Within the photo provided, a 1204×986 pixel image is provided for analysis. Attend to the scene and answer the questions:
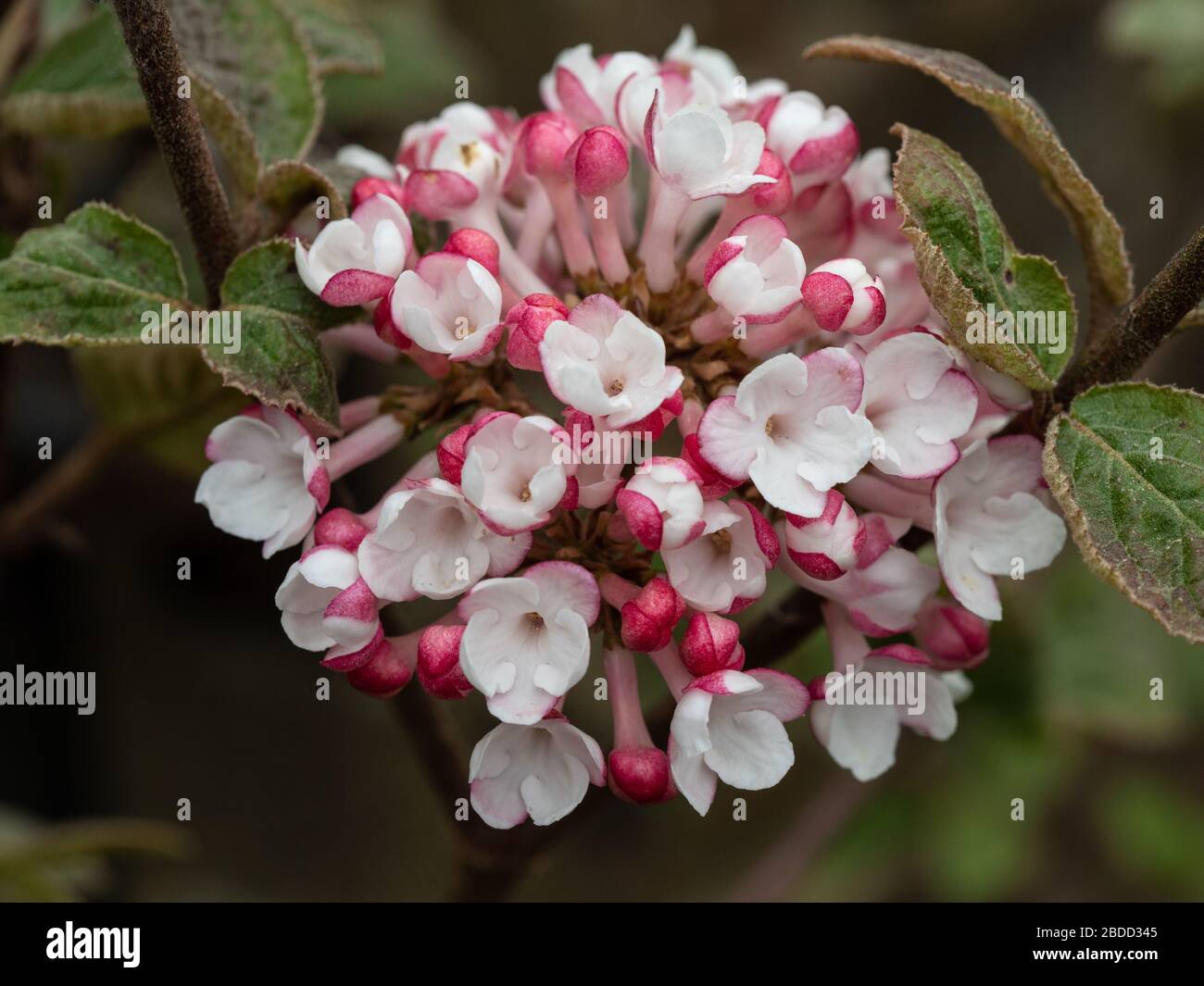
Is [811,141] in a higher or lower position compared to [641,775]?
higher

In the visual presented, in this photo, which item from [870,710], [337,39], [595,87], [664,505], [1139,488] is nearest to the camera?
[664,505]

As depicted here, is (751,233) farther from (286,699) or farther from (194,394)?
(286,699)

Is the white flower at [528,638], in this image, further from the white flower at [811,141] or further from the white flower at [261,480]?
the white flower at [811,141]

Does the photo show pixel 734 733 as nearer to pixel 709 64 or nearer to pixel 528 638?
pixel 528 638

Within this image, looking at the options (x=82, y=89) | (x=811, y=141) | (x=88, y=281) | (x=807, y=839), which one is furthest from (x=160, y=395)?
(x=807, y=839)

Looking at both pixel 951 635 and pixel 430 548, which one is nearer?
pixel 430 548
